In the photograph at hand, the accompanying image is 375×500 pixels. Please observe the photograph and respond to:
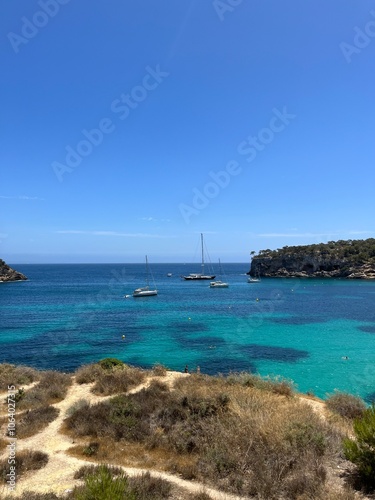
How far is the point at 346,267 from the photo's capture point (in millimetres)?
115000

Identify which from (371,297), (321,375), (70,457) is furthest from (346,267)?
(70,457)

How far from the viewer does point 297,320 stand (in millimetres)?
45812

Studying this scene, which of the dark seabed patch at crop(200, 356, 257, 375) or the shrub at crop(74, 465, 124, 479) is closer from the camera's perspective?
the shrub at crop(74, 465, 124, 479)

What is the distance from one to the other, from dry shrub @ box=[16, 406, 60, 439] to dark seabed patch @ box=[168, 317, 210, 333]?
27021mm

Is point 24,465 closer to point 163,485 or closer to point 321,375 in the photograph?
point 163,485

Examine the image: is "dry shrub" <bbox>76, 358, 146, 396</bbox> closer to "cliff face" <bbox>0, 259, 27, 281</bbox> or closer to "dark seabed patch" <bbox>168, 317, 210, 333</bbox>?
"dark seabed patch" <bbox>168, 317, 210, 333</bbox>

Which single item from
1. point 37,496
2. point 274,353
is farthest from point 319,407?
point 274,353

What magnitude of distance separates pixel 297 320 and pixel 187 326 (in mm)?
15349

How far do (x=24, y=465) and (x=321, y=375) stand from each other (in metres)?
20.4

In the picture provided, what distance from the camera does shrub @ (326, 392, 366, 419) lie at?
12.5 metres

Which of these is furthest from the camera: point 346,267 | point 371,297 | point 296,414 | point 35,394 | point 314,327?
point 346,267

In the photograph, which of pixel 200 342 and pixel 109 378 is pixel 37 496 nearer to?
pixel 109 378

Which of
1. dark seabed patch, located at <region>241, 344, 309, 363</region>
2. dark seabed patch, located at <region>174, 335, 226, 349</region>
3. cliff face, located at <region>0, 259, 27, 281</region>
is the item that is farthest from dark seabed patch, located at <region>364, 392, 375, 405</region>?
cliff face, located at <region>0, 259, 27, 281</region>

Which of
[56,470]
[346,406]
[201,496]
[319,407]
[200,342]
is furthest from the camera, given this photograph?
[200,342]
